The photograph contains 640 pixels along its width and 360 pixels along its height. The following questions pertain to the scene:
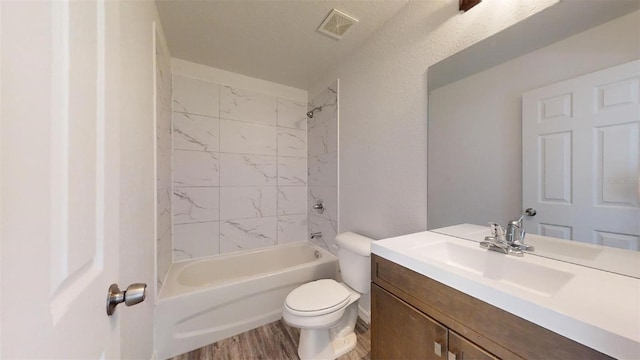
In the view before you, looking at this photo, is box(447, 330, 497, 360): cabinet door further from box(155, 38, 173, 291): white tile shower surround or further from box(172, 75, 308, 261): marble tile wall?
box(172, 75, 308, 261): marble tile wall

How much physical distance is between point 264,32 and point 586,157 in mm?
1953

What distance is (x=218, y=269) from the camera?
7.34ft

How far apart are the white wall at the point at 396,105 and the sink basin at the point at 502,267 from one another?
10.9 inches

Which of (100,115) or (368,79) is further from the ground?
(368,79)

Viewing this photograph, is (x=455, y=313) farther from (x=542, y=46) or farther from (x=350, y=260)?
(x=542, y=46)

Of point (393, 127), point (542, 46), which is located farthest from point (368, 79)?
point (542, 46)

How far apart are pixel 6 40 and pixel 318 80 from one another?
8.11ft

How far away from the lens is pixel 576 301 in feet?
2.02

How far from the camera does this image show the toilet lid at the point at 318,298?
4.44ft

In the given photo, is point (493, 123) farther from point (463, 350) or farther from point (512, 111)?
point (463, 350)

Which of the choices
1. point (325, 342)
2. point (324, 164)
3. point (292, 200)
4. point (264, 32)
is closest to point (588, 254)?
point (325, 342)

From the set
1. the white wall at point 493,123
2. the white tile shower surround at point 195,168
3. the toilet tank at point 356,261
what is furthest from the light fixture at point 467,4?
the white tile shower surround at point 195,168

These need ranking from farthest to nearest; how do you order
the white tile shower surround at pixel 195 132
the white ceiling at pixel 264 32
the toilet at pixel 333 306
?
the white tile shower surround at pixel 195 132
the white ceiling at pixel 264 32
the toilet at pixel 333 306

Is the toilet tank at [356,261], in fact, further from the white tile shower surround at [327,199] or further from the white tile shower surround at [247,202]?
the white tile shower surround at [247,202]
